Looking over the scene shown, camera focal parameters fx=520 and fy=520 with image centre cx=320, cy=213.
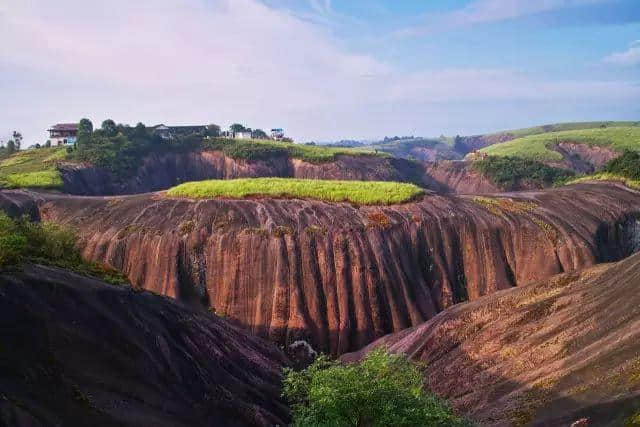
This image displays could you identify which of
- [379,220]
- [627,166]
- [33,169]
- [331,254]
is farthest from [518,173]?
[33,169]

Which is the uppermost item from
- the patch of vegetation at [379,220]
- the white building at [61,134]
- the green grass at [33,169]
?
the white building at [61,134]

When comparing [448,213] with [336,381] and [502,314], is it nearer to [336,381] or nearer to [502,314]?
[502,314]

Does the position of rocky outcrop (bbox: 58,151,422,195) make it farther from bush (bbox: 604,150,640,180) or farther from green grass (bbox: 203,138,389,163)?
bush (bbox: 604,150,640,180)

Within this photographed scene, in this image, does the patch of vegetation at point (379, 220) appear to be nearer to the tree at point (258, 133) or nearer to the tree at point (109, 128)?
the tree at point (109, 128)

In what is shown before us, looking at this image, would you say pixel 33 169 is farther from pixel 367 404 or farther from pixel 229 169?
pixel 367 404

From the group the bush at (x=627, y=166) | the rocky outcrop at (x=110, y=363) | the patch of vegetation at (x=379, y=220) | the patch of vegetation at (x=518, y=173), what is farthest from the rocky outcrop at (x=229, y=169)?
the rocky outcrop at (x=110, y=363)

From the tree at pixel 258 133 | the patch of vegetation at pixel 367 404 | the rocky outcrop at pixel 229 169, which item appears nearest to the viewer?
the patch of vegetation at pixel 367 404

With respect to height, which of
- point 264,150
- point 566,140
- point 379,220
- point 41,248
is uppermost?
point 264,150
